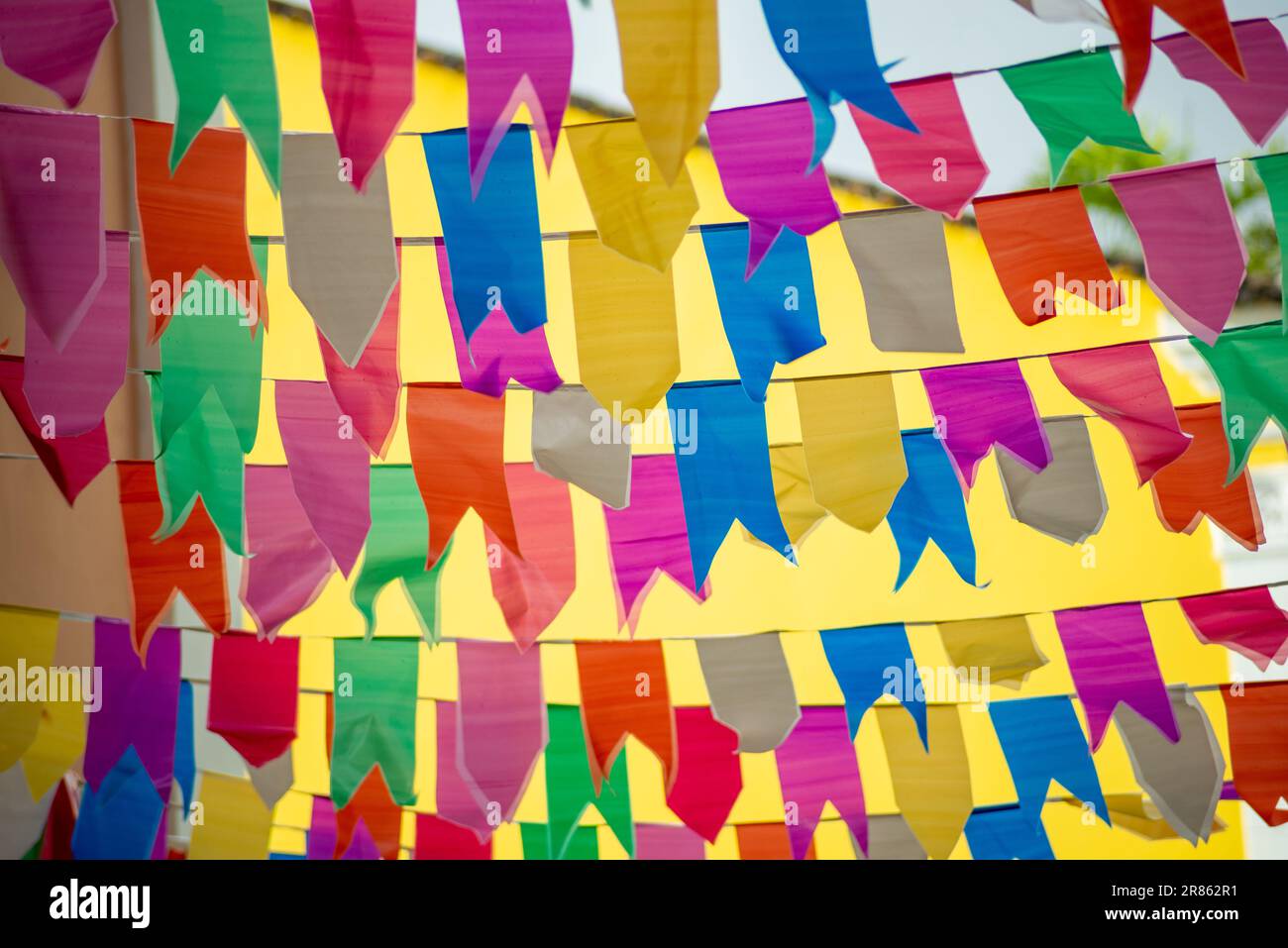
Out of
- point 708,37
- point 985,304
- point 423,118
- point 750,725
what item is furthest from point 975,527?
point 423,118

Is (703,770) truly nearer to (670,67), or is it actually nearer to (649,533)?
(649,533)

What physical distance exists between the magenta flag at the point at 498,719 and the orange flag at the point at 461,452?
183 millimetres

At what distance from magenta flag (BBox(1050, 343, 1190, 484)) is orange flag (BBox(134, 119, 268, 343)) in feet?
3.39

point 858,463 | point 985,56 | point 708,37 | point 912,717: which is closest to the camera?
point 708,37

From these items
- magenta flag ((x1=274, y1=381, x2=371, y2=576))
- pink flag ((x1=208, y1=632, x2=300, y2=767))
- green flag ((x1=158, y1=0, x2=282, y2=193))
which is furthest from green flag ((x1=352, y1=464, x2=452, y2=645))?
green flag ((x1=158, y1=0, x2=282, y2=193))

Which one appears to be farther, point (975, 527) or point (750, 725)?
point (975, 527)

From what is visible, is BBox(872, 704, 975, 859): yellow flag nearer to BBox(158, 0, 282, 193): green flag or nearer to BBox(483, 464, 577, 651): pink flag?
BBox(483, 464, 577, 651): pink flag

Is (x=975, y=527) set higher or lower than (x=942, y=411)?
lower

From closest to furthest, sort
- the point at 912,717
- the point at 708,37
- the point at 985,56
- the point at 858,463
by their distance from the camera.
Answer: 1. the point at 708,37
2. the point at 858,463
3. the point at 912,717
4. the point at 985,56

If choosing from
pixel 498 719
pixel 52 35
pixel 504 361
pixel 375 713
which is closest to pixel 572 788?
pixel 498 719

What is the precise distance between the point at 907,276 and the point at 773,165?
0.70 feet

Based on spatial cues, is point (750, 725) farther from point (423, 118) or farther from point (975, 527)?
point (423, 118)
